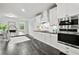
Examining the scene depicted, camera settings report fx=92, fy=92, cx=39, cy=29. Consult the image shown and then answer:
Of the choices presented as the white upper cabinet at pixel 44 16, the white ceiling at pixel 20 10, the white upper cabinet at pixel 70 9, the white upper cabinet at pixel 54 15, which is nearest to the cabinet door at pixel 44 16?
the white upper cabinet at pixel 44 16

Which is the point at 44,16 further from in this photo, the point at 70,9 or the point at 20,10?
the point at 70,9

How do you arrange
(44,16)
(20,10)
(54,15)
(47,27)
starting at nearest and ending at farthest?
(20,10) < (54,15) < (47,27) < (44,16)

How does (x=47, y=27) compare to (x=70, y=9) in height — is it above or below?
→ below

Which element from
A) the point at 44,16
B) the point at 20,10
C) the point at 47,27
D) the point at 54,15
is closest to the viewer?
the point at 20,10

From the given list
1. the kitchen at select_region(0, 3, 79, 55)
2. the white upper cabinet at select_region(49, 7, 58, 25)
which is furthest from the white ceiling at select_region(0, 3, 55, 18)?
the white upper cabinet at select_region(49, 7, 58, 25)

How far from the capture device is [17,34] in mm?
2803

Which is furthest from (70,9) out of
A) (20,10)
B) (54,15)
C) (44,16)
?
(44,16)

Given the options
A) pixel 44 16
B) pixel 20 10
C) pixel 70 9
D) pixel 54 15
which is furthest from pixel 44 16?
pixel 70 9

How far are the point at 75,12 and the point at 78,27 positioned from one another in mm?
352

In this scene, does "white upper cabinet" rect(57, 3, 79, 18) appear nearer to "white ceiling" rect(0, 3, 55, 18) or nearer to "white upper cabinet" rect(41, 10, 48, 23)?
"white ceiling" rect(0, 3, 55, 18)

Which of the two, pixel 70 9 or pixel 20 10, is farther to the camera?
pixel 20 10

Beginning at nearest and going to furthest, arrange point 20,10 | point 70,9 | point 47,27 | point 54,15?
1. point 70,9
2. point 20,10
3. point 54,15
4. point 47,27

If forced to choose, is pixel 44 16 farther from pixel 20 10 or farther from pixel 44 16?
pixel 20 10

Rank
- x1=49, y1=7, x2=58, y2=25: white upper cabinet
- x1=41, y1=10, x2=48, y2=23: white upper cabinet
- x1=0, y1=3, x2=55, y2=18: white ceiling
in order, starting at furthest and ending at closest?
x1=41, y1=10, x2=48, y2=23: white upper cabinet, x1=49, y1=7, x2=58, y2=25: white upper cabinet, x1=0, y1=3, x2=55, y2=18: white ceiling
